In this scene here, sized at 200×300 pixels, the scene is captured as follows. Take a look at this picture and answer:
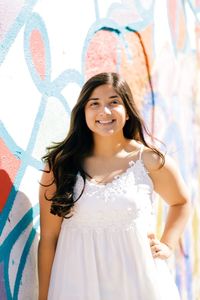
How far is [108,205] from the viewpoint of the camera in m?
2.17

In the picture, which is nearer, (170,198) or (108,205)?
(108,205)

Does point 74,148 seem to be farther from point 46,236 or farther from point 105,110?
point 46,236

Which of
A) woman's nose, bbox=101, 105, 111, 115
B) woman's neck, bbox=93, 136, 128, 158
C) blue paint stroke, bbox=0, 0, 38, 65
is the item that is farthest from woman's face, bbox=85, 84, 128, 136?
blue paint stroke, bbox=0, 0, 38, 65

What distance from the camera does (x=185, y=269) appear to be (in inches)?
166

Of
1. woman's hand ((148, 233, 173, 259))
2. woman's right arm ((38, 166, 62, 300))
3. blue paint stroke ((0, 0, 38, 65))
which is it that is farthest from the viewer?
woman's hand ((148, 233, 173, 259))

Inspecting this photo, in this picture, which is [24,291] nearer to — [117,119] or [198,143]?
[117,119]

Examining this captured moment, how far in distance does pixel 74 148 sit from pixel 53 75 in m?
0.35

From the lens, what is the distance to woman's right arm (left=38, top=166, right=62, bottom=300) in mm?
2215

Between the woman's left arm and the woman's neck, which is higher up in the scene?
the woman's neck

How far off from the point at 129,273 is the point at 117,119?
0.58m

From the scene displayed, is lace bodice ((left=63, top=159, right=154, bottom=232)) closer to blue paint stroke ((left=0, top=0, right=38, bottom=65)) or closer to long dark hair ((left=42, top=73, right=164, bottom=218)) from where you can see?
long dark hair ((left=42, top=73, right=164, bottom=218))

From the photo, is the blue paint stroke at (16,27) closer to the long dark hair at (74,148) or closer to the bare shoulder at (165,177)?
the long dark hair at (74,148)

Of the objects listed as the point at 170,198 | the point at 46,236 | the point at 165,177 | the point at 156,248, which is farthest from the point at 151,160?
the point at 46,236

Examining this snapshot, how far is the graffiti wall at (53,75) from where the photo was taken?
7.11ft
